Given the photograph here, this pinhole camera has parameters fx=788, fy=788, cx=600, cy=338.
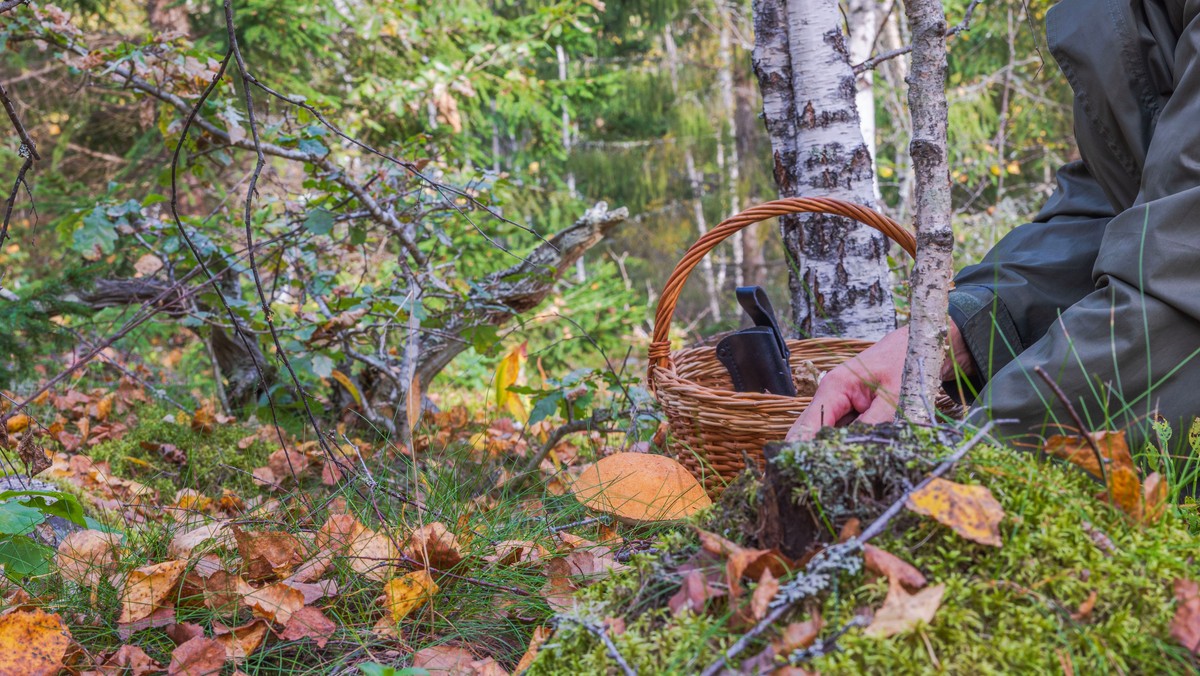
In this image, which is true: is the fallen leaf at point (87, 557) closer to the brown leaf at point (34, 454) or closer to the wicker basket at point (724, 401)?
the brown leaf at point (34, 454)

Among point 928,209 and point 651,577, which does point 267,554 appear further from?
point 928,209

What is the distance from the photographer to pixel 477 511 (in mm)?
1841

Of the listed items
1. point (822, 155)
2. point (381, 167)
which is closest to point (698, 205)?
point (381, 167)

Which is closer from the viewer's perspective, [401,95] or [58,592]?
[58,592]

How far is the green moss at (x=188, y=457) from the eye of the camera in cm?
263

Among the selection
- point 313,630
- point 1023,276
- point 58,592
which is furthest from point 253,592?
point 1023,276

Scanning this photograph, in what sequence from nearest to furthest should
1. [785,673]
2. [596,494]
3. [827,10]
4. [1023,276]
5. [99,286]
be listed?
[785,673], [596,494], [1023,276], [827,10], [99,286]

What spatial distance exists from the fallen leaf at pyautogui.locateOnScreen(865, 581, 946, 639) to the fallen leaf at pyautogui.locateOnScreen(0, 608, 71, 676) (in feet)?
4.04

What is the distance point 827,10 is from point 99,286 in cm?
349

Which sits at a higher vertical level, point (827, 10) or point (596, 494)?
point (827, 10)

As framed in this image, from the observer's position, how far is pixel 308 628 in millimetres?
1357

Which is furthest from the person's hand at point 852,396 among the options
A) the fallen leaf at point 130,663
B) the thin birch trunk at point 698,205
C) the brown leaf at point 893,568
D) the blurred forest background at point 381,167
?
the thin birch trunk at point 698,205

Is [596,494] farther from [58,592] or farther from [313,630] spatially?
[58,592]

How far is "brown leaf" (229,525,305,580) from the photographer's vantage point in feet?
5.07
